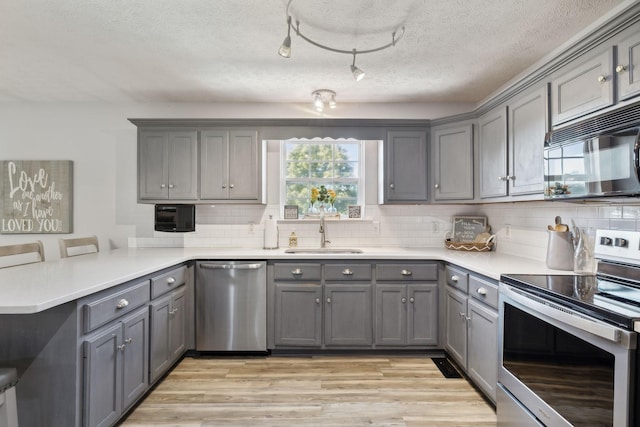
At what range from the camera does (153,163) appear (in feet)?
10.7

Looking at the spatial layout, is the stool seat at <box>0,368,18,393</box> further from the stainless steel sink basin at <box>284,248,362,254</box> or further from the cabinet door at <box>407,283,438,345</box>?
the cabinet door at <box>407,283,438,345</box>

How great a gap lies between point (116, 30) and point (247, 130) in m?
1.30

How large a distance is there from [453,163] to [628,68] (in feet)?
5.27

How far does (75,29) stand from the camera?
2170 mm

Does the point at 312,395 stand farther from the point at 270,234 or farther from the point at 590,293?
the point at 590,293

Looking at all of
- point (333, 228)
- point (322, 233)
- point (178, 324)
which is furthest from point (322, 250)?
point (178, 324)

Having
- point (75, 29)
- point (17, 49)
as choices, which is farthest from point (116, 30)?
point (17, 49)

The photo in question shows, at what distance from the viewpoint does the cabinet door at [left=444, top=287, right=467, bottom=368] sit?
2.52 metres

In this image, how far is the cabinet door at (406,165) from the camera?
3299 mm

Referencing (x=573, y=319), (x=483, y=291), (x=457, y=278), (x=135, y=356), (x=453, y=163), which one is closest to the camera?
(x=573, y=319)

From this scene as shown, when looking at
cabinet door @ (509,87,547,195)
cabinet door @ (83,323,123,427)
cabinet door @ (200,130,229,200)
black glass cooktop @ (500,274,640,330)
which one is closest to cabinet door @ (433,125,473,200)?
cabinet door @ (509,87,547,195)

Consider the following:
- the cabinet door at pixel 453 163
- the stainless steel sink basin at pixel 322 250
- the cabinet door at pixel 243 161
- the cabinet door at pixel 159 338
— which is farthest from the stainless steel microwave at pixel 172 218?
the cabinet door at pixel 453 163

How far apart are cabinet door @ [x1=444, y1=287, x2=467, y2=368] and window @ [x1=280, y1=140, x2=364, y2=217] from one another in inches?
54.8

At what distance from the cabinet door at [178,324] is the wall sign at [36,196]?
5.68 ft
